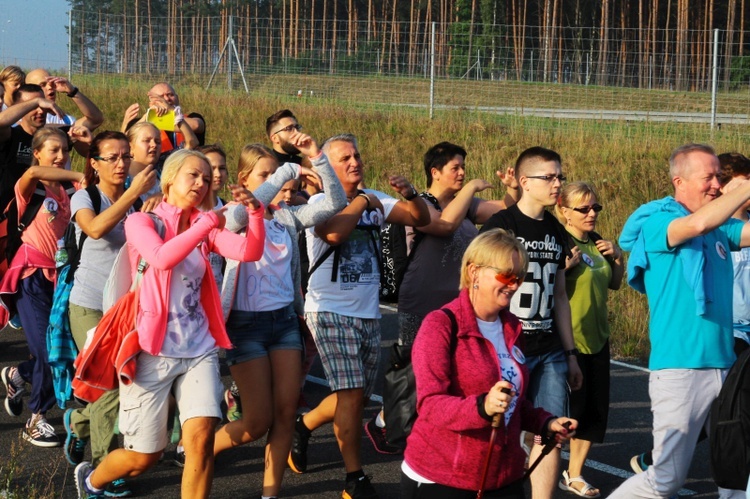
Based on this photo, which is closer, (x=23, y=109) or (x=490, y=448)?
(x=490, y=448)

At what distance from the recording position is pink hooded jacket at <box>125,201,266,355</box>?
5.25m

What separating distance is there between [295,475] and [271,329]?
1257mm

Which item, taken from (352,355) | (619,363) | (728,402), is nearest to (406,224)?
(352,355)

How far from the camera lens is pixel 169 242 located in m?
5.26

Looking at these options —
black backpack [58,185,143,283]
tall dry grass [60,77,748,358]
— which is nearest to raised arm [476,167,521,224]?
black backpack [58,185,143,283]

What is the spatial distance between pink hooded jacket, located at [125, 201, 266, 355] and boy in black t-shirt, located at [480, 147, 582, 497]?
1236mm

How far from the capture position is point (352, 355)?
633 centimetres

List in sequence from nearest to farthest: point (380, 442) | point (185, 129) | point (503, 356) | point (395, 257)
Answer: point (503, 356), point (395, 257), point (380, 442), point (185, 129)

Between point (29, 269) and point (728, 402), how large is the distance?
4925 mm

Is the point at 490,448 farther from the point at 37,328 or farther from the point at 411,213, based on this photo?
the point at 37,328

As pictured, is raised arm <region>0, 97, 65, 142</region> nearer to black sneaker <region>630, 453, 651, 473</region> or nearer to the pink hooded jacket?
the pink hooded jacket

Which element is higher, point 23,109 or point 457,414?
point 23,109

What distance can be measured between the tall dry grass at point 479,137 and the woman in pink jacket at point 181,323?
10.6 metres

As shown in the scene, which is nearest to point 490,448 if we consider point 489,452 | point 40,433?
point 489,452
